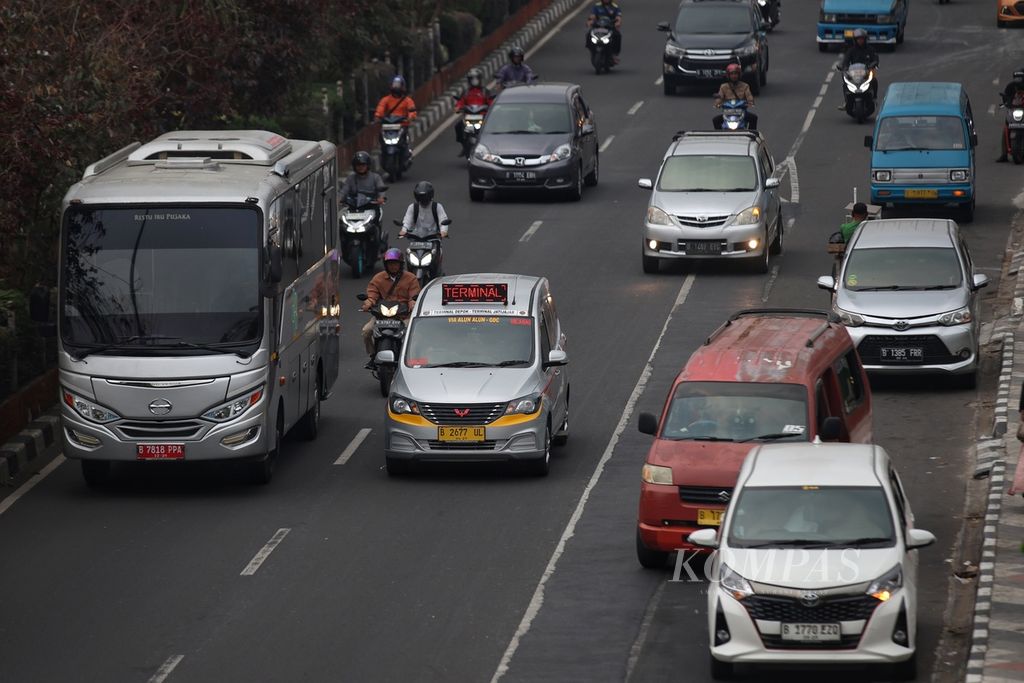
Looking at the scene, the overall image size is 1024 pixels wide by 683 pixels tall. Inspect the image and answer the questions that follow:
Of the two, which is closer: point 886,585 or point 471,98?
point 886,585

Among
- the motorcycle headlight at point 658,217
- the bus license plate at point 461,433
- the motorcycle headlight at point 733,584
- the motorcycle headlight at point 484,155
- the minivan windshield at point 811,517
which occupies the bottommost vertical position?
the motorcycle headlight at point 484,155

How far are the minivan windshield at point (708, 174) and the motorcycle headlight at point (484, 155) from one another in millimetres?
4976

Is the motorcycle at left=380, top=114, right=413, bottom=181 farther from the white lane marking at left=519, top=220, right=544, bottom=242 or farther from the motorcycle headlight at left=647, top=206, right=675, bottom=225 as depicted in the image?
the motorcycle headlight at left=647, top=206, right=675, bottom=225

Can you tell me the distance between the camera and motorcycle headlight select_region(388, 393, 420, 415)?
2048cm

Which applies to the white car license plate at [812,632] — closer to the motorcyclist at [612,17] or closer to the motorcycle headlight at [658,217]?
the motorcycle headlight at [658,217]

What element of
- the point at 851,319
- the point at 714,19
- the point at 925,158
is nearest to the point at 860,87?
the point at 714,19

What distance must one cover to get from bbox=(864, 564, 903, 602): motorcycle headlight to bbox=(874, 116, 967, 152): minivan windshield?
2143cm

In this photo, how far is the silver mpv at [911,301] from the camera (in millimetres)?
24531

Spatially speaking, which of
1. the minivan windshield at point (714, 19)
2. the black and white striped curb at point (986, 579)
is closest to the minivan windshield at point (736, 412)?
the black and white striped curb at point (986, 579)

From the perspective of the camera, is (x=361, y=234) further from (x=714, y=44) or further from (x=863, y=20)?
(x=863, y=20)

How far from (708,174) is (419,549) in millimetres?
14827

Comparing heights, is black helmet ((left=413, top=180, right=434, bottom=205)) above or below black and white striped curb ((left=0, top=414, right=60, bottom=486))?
above

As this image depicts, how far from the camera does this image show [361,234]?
30906 millimetres

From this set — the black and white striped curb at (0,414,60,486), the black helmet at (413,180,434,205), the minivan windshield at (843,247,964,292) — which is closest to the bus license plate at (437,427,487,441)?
the black and white striped curb at (0,414,60,486)
